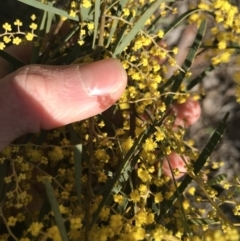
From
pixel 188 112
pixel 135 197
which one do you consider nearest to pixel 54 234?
pixel 135 197

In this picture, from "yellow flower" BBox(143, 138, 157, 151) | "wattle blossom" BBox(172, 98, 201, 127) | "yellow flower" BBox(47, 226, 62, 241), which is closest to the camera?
"yellow flower" BBox(47, 226, 62, 241)

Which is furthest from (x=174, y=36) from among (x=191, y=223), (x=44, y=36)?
(x=191, y=223)

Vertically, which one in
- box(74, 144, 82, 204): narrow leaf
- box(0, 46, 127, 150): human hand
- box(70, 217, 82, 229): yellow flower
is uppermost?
box(0, 46, 127, 150): human hand

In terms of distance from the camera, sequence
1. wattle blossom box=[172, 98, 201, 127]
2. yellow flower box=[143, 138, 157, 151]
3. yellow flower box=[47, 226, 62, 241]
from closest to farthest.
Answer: yellow flower box=[47, 226, 62, 241] < yellow flower box=[143, 138, 157, 151] < wattle blossom box=[172, 98, 201, 127]

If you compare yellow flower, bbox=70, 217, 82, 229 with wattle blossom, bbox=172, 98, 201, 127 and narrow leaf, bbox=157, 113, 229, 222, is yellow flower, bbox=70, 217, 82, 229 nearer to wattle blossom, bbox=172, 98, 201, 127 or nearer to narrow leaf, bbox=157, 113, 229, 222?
narrow leaf, bbox=157, 113, 229, 222

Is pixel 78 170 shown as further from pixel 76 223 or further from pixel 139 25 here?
pixel 139 25

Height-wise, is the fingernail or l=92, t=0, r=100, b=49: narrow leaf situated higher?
l=92, t=0, r=100, b=49: narrow leaf

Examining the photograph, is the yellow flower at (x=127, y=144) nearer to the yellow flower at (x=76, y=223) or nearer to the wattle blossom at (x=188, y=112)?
the yellow flower at (x=76, y=223)

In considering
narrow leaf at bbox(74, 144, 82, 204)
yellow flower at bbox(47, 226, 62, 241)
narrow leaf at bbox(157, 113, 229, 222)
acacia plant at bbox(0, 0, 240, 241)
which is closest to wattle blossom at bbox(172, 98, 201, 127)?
acacia plant at bbox(0, 0, 240, 241)
